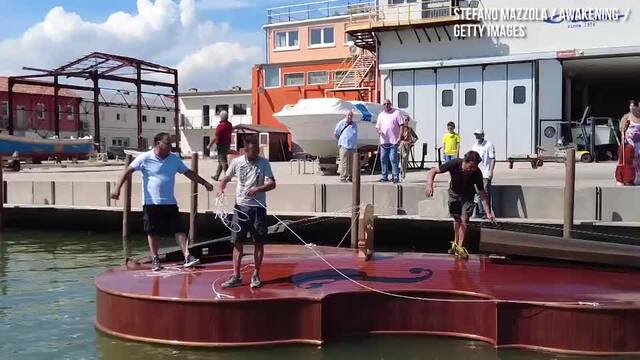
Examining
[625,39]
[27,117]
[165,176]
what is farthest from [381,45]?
[27,117]

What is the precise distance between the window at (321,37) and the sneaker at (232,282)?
4536cm

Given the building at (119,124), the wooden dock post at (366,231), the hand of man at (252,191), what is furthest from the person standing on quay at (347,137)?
the building at (119,124)

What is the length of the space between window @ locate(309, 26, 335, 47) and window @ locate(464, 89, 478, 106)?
2480cm

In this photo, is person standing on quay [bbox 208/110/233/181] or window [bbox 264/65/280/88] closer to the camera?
person standing on quay [bbox 208/110/233/181]

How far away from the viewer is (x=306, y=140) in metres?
20.4

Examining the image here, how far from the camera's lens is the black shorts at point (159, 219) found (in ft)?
28.9

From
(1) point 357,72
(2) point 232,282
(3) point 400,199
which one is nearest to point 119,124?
(1) point 357,72

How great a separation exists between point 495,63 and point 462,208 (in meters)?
19.8

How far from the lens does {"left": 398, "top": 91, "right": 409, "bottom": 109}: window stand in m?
29.9

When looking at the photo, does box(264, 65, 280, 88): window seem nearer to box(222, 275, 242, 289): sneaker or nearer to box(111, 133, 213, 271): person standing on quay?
box(111, 133, 213, 271): person standing on quay

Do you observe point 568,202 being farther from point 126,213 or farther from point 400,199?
point 126,213

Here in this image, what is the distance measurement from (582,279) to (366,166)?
13833mm

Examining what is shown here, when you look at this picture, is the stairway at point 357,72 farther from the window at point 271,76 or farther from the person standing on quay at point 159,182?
the person standing on quay at point 159,182

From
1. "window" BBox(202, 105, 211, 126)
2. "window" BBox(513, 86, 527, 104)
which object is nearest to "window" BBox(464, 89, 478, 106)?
"window" BBox(513, 86, 527, 104)
